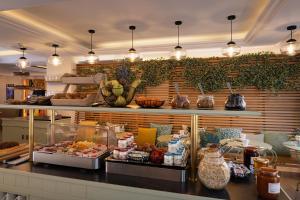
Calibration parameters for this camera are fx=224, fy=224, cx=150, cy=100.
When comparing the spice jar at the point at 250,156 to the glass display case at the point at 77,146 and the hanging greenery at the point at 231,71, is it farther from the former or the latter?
the hanging greenery at the point at 231,71

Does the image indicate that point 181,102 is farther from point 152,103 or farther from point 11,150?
point 11,150

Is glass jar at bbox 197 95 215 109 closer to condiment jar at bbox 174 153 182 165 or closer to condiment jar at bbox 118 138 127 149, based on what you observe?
condiment jar at bbox 174 153 182 165

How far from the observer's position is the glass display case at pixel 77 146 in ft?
5.43

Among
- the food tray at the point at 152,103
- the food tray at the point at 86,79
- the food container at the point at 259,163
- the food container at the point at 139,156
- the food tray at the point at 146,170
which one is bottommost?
the food tray at the point at 146,170

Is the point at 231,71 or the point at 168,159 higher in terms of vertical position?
the point at 231,71

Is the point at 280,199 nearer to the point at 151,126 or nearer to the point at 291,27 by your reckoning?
the point at 291,27

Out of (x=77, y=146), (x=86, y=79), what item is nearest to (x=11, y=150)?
(x=77, y=146)

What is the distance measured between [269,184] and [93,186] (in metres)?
1.05

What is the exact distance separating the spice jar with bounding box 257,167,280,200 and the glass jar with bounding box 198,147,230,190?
19 cm

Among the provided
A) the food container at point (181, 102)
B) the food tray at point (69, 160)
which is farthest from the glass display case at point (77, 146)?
the food container at point (181, 102)

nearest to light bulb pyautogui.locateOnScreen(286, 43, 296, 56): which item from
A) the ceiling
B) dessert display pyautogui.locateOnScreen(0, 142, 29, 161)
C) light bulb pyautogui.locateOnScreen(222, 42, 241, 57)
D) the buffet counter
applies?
the ceiling

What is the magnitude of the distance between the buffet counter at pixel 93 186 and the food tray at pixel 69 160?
4cm

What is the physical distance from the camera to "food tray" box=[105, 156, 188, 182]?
1.44 m

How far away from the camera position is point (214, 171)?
1.30 meters
